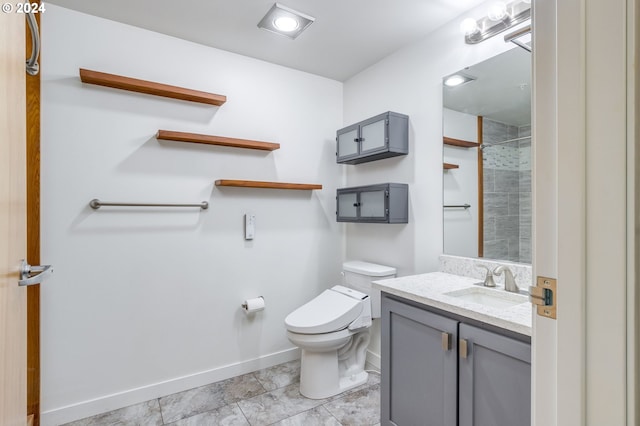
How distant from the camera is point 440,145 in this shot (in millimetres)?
2088

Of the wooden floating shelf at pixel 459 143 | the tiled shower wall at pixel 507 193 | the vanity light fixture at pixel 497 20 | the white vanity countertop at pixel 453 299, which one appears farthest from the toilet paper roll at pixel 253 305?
the vanity light fixture at pixel 497 20

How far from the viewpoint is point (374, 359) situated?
2.46 meters

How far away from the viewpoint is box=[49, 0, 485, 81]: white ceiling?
1847 millimetres

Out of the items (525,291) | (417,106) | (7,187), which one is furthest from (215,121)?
(525,291)

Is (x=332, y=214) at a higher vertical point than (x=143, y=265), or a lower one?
higher

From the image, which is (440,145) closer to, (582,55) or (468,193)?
(468,193)

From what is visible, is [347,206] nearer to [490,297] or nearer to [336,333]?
A: [336,333]

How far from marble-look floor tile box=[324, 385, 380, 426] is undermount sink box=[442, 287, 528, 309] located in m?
0.89

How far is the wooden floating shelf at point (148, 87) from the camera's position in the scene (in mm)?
1883

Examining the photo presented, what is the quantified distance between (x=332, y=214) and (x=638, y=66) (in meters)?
2.37

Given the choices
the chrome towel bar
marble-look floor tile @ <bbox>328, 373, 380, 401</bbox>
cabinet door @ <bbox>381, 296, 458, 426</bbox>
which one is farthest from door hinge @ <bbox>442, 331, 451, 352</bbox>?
the chrome towel bar

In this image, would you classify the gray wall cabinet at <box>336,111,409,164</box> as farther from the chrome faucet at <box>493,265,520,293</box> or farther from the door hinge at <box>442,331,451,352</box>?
the door hinge at <box>442,331,451,352</box>

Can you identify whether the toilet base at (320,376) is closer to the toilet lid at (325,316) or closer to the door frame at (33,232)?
the toilet lid at (325,316)

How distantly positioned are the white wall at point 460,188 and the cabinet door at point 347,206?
682mm
